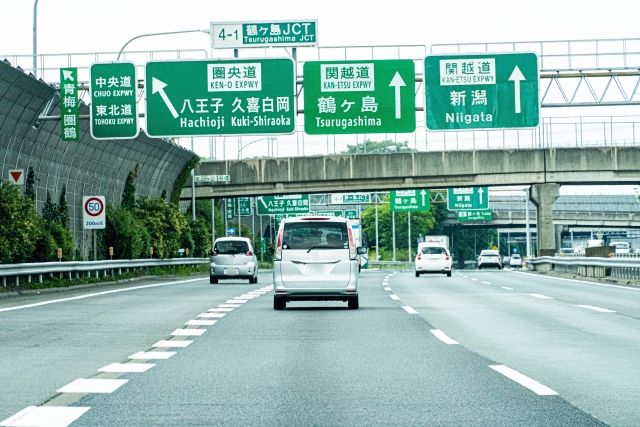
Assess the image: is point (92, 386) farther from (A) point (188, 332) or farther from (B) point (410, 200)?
(B) point (410, 200)

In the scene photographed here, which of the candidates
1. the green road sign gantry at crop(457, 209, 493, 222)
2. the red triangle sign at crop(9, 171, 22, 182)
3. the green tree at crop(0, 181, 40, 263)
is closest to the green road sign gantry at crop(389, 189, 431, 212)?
the green road sign gantry at crop(457, 209, 493, 222)

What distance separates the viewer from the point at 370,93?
3319 centimetres

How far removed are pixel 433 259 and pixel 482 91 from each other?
14.3m

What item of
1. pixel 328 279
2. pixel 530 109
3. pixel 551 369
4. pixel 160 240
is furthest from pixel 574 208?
pixel 551 369

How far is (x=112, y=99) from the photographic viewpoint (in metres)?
33.2

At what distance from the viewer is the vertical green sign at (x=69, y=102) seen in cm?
3281

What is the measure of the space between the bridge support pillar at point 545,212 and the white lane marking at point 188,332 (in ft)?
139

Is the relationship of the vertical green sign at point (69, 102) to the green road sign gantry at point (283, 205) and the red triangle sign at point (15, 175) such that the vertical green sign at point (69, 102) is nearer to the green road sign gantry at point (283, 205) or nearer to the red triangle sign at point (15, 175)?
the red triangle sign at point (15, 175)

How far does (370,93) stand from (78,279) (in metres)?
10.3

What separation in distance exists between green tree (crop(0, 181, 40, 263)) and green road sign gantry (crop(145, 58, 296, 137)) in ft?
16.1

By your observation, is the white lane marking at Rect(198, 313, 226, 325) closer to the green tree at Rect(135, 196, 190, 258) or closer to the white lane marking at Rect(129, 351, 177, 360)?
the white lane marking at Rect(129, 351, 177, 360)

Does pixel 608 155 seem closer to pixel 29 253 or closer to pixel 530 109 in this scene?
pixel 530 109

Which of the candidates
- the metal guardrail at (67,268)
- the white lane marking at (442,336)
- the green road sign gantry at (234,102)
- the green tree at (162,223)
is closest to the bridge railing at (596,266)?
the green road sign gantry at (234,102)

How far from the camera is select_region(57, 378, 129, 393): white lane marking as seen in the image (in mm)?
8781
